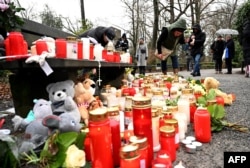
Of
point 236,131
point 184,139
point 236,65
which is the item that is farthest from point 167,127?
point 236,65

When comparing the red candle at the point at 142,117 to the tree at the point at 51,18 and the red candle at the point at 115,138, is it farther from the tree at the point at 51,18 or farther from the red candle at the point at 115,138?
the tree at the point at 51,18

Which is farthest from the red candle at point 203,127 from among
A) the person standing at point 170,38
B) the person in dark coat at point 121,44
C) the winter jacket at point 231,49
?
the person in dark coat at point 121,44

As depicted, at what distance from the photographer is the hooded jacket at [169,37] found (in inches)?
205

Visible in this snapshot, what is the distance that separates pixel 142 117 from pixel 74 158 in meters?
0.35

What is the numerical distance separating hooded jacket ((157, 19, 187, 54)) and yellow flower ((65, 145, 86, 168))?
441cm

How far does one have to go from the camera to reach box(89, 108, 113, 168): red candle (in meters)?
1.16

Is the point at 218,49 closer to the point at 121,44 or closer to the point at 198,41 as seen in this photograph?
the point at 198,41

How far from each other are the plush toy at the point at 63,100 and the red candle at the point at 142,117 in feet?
1.66

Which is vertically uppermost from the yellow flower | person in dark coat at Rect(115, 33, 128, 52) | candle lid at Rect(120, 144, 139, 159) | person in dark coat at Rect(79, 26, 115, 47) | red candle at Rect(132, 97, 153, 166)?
person in dark coat at Rect(115, 33, 128, 52)

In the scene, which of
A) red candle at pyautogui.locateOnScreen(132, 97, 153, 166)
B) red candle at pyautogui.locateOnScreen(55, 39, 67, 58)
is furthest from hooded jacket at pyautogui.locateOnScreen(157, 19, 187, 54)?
red candle at pyautogui.locateOnScreen(132, 97, 153, 166)

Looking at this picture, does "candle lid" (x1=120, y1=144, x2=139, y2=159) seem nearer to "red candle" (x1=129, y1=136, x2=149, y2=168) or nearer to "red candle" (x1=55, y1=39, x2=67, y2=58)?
"red candle" (x1=129, y1=136, x2=149, y2=168)

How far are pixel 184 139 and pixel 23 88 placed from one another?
138cm

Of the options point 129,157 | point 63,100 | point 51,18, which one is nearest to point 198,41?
point 63,100

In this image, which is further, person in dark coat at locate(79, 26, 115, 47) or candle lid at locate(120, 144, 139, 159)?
person in dark coat at locate(79, 26, 115, 47)
